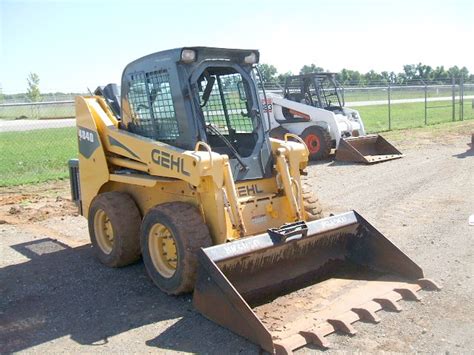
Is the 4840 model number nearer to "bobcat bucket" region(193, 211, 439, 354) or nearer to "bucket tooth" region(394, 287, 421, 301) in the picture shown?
"bobcat bucket" region(193, 211, 439, 354)

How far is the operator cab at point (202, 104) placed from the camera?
5211mm

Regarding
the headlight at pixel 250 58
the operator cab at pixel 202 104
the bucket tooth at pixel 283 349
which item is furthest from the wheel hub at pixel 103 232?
the bucket tooth at pixel 283 349

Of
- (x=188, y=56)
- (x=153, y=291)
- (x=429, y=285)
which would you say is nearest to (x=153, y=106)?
(x=188, y=56)

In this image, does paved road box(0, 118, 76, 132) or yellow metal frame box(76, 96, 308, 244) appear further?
paved road box(0, 118, 76, 132)

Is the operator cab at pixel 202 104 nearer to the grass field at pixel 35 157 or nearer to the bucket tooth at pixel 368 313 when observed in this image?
the bucket tooth at pixel 368 313

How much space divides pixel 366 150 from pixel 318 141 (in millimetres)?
1233

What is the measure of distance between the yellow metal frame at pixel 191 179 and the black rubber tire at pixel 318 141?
318 inches

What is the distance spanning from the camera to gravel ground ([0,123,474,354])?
4090mm

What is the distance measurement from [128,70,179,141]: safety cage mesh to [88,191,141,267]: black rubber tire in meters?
0.78

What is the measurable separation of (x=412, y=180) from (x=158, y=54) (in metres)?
6.68

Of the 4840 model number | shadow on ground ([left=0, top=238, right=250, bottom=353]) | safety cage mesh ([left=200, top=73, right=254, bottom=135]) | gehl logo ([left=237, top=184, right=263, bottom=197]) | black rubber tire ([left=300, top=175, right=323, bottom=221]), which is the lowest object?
shadow on ground ([left=0, top=238, right=250, bottom=353])

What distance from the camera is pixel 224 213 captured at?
4.87m

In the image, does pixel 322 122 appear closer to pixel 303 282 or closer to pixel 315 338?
pixel 303 282

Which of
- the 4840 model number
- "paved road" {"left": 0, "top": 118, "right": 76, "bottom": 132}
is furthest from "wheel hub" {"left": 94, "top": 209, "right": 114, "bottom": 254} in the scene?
"paved road" {"left": 0, "top": 118, "right": 76, "bottom": 132}
